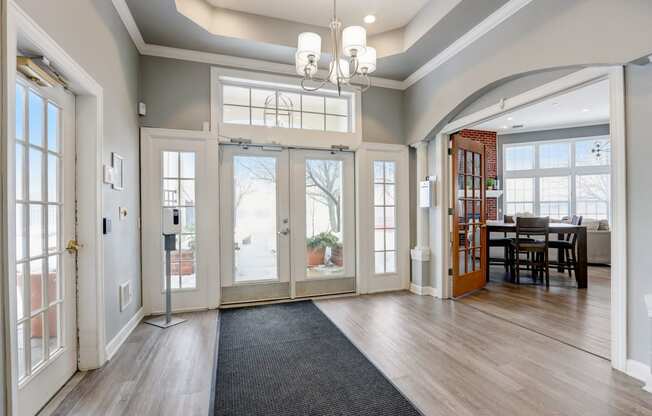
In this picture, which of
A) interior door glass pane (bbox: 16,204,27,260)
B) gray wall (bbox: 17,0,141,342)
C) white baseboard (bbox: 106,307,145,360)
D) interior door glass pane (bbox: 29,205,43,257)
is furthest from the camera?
white baseboard (bbox: 106,307,145,360)

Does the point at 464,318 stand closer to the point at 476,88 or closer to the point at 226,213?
the point at 476,88

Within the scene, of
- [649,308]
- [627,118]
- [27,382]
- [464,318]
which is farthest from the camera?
[464,318]

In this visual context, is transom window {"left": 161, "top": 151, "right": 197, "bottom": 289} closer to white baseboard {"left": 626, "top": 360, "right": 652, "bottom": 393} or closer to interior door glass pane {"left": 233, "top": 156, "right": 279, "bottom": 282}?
interior door glass pane {"left": 233, "top": 156, "right": 279, "bottom": 282}

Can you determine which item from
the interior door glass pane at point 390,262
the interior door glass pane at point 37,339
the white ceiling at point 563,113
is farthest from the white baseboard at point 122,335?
the white ceiling at point 563,113

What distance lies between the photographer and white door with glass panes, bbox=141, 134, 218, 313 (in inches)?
142

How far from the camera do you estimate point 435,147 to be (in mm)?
4277

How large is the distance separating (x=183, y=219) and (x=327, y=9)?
283 cm

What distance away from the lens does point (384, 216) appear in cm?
456

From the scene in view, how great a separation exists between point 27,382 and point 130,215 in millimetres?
1733

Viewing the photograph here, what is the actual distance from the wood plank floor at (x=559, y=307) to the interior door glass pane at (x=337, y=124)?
2769mm

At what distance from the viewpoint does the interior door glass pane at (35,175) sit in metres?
1.85

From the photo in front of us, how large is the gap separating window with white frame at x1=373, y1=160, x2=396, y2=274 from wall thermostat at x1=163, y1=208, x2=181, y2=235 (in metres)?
2.55

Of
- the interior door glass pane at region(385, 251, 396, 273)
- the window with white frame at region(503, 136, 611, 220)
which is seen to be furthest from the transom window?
the window with white frame at region(503, 136, 611, 220)

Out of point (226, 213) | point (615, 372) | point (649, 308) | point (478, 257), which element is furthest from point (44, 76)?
point (478, 257)
